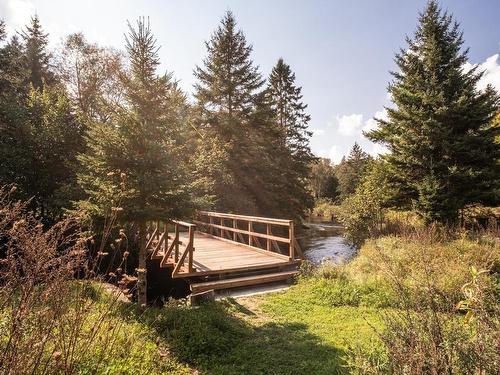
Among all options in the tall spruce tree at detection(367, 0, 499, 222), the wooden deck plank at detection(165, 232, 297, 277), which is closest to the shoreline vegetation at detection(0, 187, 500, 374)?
the wooden deck plank at detection(165, 232, 297, 277)

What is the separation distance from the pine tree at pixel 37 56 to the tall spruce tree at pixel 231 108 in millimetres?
16870

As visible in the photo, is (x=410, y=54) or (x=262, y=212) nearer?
(x=410, y=54)

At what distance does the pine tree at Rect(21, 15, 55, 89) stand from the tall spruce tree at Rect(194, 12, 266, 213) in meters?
16.9

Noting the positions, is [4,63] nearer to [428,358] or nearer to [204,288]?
[204,288]

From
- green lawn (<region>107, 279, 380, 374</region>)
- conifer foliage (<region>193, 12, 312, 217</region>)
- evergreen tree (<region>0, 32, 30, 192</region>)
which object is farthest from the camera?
conifer foliage (<region>193, 12, 312, 217</region>)

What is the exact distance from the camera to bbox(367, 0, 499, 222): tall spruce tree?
43.5 ft

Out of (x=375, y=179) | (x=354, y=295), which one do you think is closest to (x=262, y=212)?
(x=375, y=179)

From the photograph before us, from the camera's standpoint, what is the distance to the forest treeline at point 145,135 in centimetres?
734

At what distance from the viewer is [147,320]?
229 inches

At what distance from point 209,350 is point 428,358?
11.6 ft

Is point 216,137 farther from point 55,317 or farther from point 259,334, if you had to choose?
point 55,317

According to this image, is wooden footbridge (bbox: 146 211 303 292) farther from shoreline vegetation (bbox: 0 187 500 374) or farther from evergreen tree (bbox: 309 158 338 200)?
evergreen tree (bbox: 309 158 338 200)

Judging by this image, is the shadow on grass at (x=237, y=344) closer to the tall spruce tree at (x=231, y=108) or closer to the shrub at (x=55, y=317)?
the shrub at (x=55, y=317)

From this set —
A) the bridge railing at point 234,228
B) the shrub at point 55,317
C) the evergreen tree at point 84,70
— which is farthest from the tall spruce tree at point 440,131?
the evergreen tree at point 84,70
